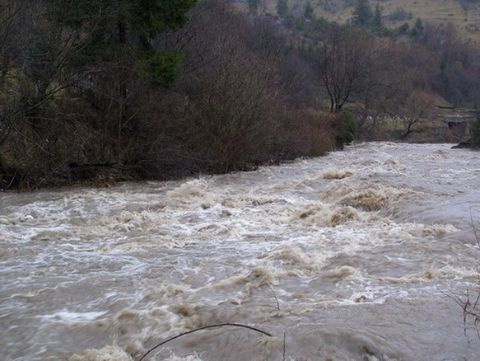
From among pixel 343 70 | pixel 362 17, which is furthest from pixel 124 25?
pixel 362 17

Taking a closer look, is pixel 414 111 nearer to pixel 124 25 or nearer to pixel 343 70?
pixel 343 70

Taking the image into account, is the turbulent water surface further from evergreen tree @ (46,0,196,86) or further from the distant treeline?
evergreen tree @ (46,0,196,86)

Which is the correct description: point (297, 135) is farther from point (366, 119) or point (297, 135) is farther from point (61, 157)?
point (366, 119)

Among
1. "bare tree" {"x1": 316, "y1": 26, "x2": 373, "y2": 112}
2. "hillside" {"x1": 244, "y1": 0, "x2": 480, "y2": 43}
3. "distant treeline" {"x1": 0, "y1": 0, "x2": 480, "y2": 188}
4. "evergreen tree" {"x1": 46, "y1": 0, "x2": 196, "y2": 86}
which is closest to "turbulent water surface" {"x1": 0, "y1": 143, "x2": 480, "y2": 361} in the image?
"distant treeline" {"x1": 0, "y1": 0, "x2": 480, "y2": 188}

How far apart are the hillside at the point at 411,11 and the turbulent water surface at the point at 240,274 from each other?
12913cm

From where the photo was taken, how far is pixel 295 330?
6.18 meters

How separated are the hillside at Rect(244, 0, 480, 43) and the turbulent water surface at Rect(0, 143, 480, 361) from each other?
129m

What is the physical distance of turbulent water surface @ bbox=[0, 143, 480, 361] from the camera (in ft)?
19.6

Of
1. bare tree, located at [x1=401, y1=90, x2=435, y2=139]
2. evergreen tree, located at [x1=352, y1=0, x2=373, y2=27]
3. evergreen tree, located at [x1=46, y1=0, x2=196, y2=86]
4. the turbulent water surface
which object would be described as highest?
evergreen tree, located at [x1=352, y1=0, x2=373, y2=27]

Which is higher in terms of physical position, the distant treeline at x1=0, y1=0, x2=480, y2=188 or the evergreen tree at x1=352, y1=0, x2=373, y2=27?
the evergreen tree at x1=352, y1=0, x2=373, y2=27

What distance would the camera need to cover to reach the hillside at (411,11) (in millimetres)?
142500


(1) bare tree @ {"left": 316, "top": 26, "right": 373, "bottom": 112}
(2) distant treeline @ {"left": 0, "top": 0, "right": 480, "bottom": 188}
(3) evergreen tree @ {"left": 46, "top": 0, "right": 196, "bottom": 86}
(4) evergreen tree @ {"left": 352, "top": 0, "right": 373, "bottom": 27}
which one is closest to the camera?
(2) distant treeline @ {"left": 0, "top": 0, "right": 480, "bottom": 188}

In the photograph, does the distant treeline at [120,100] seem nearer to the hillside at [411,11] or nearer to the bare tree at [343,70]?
the bare tree at [343,70]

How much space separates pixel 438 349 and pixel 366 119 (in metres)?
50.1
